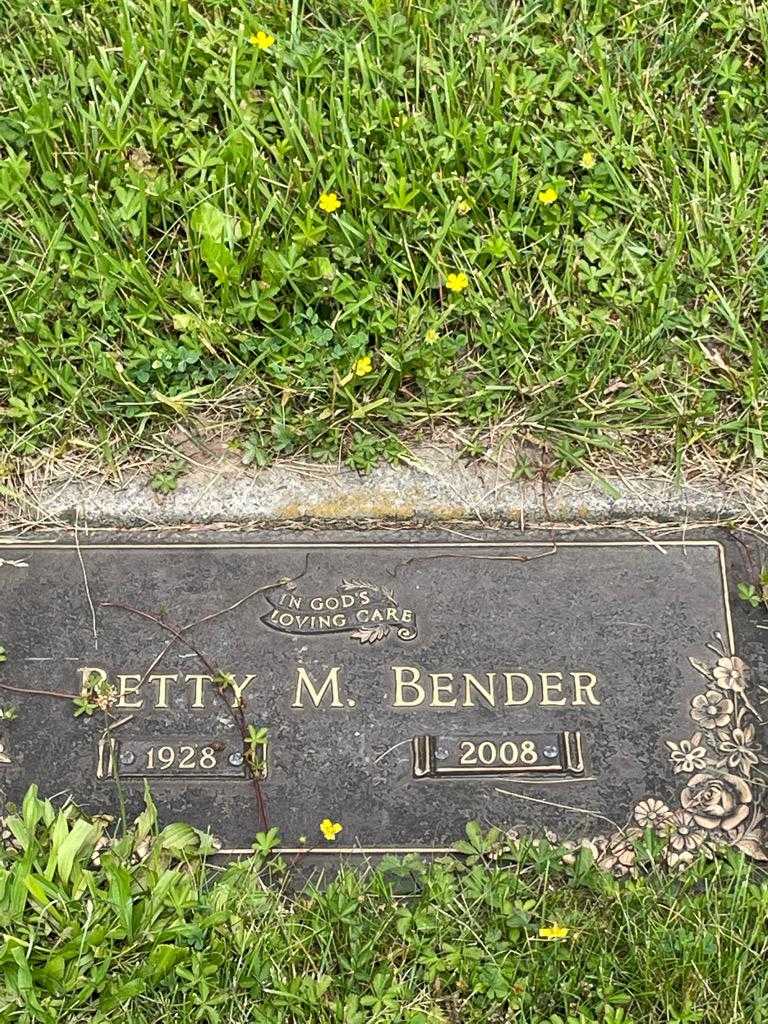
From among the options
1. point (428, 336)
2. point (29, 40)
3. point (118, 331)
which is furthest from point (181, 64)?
point (428, 336)

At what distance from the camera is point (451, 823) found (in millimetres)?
2186

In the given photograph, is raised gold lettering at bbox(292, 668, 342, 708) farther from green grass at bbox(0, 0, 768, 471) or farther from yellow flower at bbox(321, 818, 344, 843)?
green grass at bbox(0, 0, 768, 471)

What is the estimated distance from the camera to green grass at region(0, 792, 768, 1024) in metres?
1.97

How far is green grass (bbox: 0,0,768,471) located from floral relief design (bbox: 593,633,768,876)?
65 cm

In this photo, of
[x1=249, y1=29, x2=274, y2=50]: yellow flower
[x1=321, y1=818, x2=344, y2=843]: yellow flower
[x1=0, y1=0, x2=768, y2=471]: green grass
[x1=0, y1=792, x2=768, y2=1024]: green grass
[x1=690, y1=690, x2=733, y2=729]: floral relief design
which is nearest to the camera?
[x1=0, y1=792, x2=768, y2=1024]: green grass

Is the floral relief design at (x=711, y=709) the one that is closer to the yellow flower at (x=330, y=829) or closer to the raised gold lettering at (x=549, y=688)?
the raised gold lettering at (x=549, y=688)

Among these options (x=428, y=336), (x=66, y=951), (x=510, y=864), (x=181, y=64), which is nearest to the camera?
(x=66, y=951)

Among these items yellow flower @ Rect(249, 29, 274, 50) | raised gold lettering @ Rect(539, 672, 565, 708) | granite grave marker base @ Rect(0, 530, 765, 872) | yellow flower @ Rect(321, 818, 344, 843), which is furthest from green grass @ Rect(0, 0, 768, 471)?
yellow flower @ Rect(321, 818, 344, 843)

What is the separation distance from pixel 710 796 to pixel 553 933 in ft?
1.52

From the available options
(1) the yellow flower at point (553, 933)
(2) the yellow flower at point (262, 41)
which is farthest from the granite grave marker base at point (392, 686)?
(2) the yellow flower at point (262, 41)

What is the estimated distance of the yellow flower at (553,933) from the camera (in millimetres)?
2018

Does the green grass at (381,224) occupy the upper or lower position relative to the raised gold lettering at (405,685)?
upper

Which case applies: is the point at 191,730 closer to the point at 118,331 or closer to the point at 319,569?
the point at 319,569

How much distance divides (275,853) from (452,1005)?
1.53 ft
